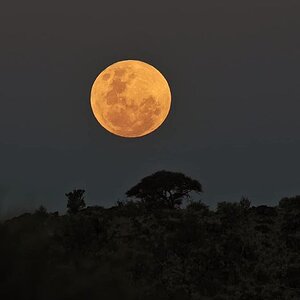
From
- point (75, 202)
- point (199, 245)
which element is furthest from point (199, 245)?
point (75, 202)

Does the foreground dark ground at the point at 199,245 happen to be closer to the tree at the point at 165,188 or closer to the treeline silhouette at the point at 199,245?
the treeline silhouette at the point at 199,245

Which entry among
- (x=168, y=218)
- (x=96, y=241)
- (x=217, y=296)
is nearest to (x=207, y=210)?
(x=168, y=218)

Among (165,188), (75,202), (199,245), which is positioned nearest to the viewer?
(199,245)

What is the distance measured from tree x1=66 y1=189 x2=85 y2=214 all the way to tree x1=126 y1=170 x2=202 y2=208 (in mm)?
8103

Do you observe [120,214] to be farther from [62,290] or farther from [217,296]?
[62,290]

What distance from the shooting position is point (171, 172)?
232 ft

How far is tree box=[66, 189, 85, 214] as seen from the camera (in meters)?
58.7

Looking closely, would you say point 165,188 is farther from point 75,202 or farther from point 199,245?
point 199,245

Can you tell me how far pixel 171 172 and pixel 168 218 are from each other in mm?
22590

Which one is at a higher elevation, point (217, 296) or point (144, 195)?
point (144, 195)

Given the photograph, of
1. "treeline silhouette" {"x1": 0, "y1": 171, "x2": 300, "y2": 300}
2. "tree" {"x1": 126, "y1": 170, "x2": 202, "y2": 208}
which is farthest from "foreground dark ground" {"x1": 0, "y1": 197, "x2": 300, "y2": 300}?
"tree" {"x1": 126, "y1": 170, "x2": 202, "y2": 208}

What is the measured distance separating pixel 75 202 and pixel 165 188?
1205 cm

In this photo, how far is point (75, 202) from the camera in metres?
59.9

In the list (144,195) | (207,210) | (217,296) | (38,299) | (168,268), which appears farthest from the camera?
(144,195)
